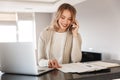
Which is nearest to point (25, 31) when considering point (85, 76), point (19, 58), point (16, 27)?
point (16, 27)

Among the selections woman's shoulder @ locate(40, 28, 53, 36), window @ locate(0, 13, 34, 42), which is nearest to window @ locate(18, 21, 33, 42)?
window @ locate(0, 13, 34, 42)

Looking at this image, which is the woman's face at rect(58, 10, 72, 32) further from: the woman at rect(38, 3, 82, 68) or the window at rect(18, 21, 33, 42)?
the window at rect(18, 21, 33, 42)

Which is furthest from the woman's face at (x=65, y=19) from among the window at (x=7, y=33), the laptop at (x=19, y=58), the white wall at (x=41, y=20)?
the white wall at (x=41, y=20)

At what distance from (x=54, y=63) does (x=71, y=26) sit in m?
0.50

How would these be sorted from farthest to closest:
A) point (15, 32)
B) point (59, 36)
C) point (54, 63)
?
point (15, 32) < point (59, 36) < point (54, 63)

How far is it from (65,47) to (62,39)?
7cm

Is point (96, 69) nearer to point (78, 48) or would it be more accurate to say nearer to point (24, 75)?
point (24, 75)

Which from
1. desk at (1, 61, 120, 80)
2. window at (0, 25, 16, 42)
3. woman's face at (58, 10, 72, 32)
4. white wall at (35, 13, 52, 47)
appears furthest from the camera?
white wall at (35, 13, 52, 47)

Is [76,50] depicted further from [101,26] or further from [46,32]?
[101,26]

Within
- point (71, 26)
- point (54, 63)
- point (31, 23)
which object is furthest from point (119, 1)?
point (31, 23)

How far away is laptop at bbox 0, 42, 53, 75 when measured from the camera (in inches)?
39.8

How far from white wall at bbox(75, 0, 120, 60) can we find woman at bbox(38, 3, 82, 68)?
6.71ft

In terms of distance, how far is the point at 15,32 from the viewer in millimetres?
6551

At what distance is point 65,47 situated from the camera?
159cm
